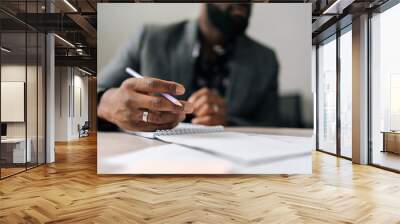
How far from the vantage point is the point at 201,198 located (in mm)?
4668

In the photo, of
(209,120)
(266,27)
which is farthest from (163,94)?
(266,27)

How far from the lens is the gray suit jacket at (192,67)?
6.05m

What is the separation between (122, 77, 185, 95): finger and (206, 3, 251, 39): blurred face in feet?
3.67

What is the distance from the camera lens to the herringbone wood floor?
12.6 feet

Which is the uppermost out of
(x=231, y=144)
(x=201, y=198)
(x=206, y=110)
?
(x=206, y=110)

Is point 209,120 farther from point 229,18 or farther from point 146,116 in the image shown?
point 229,18

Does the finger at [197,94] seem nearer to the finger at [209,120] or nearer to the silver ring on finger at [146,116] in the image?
the finger at [209,120]

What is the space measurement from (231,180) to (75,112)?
11.6 metres

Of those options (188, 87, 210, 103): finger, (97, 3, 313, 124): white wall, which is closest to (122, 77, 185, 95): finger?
(188, 87, 210, 103): finger

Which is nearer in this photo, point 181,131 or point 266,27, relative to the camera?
point 181,131

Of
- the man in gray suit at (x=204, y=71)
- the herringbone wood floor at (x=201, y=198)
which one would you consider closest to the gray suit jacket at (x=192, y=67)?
the man in gray suit at (x=204, y=71)

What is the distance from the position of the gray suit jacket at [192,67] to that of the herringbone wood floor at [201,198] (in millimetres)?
1108

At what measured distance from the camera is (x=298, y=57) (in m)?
6.10

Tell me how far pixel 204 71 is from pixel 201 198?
2.17 m
